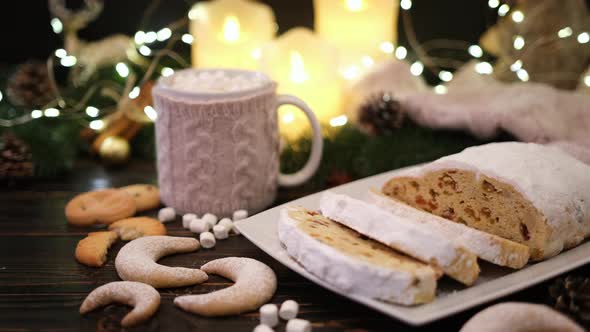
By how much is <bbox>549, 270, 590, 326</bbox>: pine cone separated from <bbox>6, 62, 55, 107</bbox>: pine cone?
4.59ft

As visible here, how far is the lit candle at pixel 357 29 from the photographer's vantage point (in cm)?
188

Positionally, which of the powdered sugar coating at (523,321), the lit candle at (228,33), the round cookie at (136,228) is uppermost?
the lit candle at (228,33)

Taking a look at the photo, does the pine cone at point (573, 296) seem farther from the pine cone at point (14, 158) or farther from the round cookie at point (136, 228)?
the pine cone at point (14, 158)

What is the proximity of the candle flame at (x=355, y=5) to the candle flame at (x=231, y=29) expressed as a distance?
0.30 metres

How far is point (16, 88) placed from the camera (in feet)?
6.21

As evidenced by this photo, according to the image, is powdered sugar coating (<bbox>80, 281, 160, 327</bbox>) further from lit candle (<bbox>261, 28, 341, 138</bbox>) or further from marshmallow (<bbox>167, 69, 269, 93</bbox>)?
lit candle (<bbox>261, 28, 341, 138</bbox>)

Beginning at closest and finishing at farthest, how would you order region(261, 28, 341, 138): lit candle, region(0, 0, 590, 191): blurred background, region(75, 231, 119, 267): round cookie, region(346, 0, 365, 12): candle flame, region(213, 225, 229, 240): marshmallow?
region(75, 231, 119, 267): round cookie
region(213, 225, 229, 240): marshmallow
region(0, 0, 590, 191): blurred background
region(261, 28, 341, 138): lit candle
region(346, 0, 365, 12): candle flame

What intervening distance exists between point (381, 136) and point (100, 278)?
791mm

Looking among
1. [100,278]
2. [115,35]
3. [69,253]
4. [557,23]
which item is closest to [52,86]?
[115,35]

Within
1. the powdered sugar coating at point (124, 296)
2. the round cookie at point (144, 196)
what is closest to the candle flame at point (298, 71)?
the round cookie at point (144, 196)

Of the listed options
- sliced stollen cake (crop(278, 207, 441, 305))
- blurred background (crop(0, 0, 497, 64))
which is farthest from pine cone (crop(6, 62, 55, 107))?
sliced stollen cake (crop(278, 207, 441, 305))

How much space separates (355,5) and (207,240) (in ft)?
2.83

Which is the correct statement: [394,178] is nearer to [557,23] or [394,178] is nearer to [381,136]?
[381,136]

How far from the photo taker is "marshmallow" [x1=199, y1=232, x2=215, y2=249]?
1.31 metres
